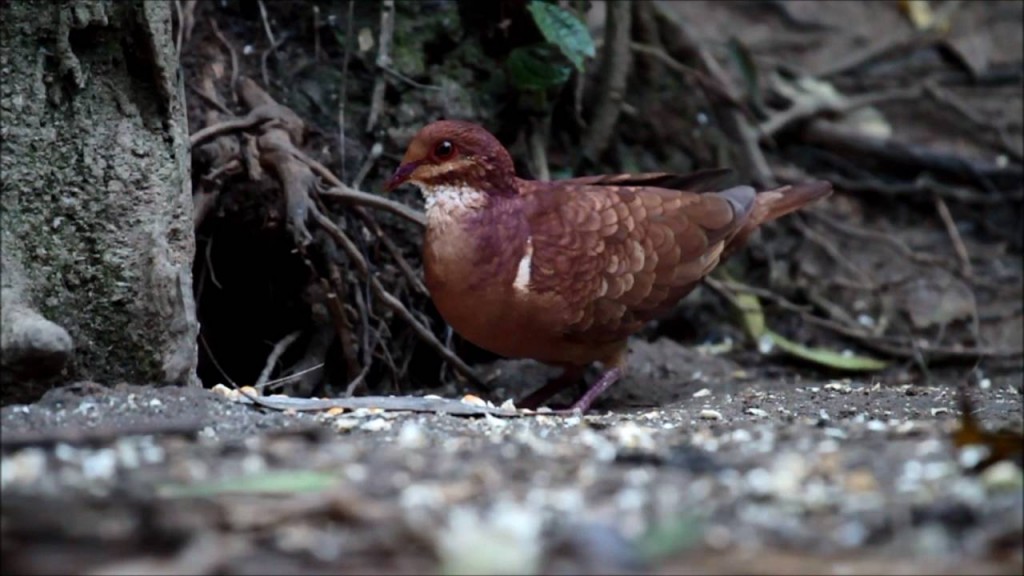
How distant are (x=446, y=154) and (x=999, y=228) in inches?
158

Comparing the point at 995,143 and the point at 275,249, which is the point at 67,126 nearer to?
the point at 275,249

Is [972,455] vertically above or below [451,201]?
below

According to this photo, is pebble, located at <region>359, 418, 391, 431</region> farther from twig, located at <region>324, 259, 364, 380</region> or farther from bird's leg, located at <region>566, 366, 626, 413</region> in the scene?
bird's leg, located at <region>566, 366, 626, 413</region>

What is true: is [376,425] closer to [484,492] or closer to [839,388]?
[484,492]

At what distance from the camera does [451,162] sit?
4.95 m

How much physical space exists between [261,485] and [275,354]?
2.69 m

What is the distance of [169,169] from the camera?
3.79 m

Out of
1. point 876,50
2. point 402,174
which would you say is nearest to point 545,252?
point 402,174

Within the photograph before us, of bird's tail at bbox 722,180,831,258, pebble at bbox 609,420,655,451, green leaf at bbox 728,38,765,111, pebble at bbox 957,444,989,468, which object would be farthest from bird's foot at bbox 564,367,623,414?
pebble at bbox 957,444,989,468

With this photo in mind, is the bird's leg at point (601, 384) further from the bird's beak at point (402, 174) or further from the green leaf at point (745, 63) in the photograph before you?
the green leaf at point (745, 63)

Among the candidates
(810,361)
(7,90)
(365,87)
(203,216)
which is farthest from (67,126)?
(810,361)

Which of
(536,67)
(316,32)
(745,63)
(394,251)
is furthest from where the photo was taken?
(745,63)

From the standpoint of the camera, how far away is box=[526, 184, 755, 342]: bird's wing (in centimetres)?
492

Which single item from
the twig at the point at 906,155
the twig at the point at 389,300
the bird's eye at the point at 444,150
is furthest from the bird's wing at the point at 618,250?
the twig at the point at 906,155
